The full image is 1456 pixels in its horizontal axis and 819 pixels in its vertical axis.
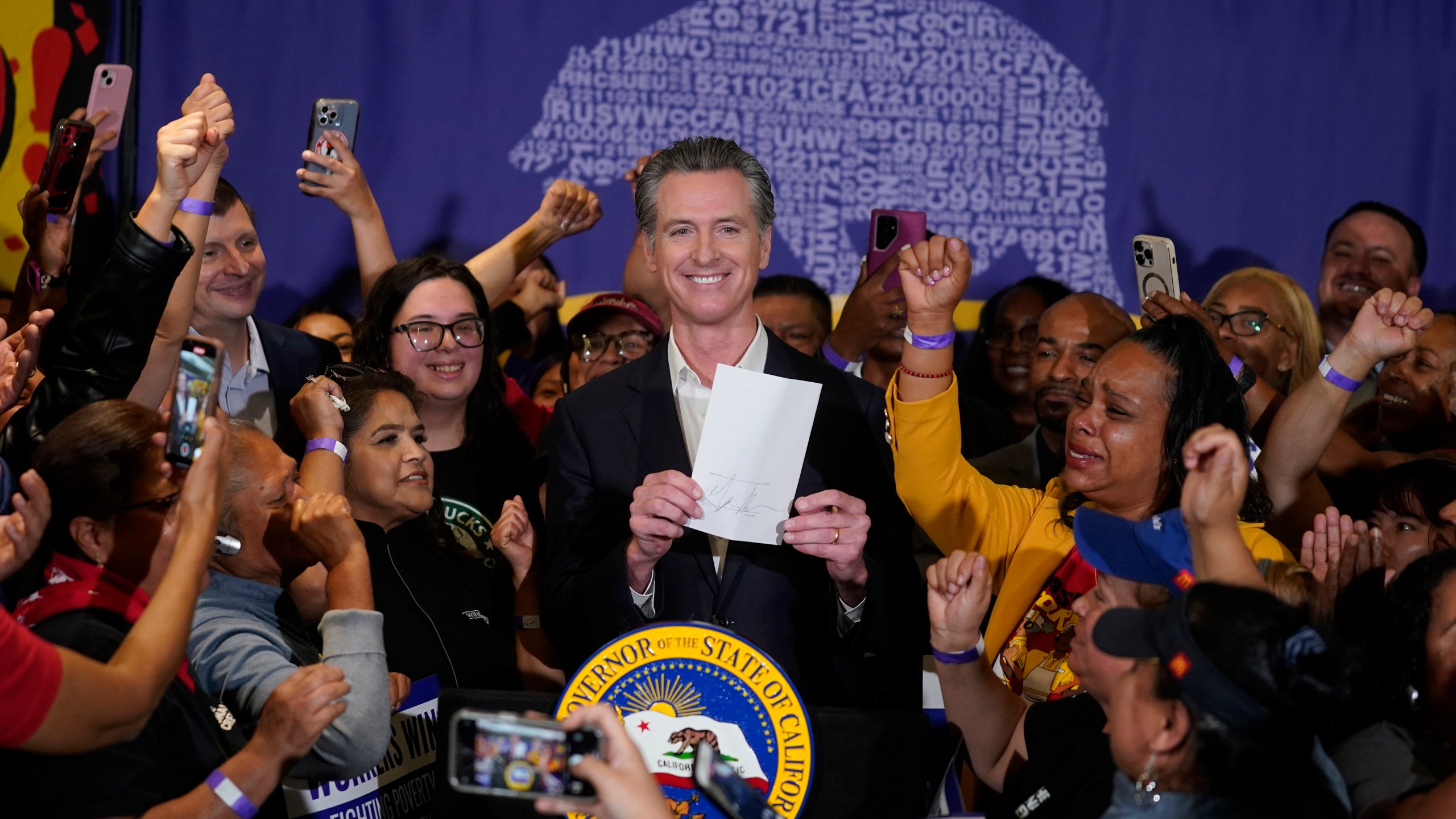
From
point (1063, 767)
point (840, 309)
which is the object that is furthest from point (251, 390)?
point (1063, 767)

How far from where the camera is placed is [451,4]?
5.19 meters

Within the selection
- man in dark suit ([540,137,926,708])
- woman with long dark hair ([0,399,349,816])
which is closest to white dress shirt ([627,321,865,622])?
man in dark suit ([540,137,926,708])

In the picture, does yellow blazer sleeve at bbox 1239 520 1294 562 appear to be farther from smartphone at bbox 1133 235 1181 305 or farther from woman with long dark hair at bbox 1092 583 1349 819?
smartphone at bbox 1133 235 1181 305

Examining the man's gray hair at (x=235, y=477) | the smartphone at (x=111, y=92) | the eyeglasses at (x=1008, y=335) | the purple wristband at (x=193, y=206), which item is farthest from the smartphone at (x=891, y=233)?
the smartphone at (x=111, y=92)

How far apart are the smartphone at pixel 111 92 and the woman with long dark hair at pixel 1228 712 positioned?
352 cm

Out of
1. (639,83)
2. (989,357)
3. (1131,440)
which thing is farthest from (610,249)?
(1131,440)

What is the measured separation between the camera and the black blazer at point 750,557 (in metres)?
2.58

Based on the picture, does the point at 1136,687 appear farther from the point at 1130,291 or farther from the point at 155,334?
the point at 1130,291

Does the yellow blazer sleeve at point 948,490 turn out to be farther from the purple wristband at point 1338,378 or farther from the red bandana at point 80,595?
the red bandana at point 80,595

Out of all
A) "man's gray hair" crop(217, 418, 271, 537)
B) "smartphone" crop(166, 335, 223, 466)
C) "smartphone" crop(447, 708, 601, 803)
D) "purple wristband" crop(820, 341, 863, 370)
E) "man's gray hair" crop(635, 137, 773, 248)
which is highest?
"man's gray hair" crop(635, 137, 773, 248)

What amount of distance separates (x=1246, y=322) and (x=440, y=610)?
8.94ft

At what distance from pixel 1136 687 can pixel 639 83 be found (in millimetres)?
3911

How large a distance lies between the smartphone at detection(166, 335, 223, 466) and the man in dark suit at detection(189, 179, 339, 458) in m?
1.55

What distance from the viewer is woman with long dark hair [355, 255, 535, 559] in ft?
11.8
